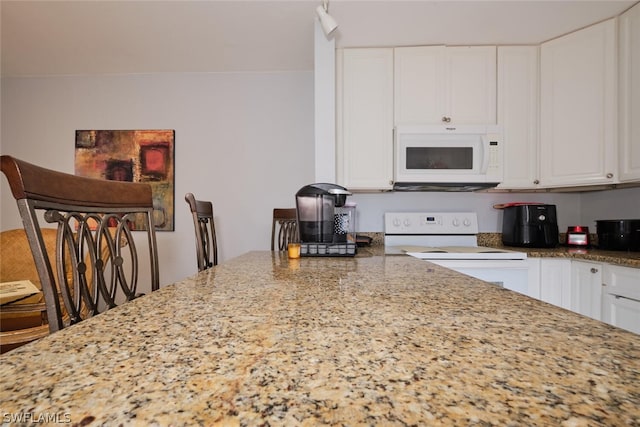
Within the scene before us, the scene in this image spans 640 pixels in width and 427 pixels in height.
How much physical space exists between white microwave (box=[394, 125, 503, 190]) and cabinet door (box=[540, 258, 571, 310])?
2.07ft

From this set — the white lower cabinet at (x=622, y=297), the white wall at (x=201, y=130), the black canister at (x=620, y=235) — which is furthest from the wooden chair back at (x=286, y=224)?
the black canister at (x=620, y=235)

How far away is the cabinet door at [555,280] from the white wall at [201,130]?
1947 mm

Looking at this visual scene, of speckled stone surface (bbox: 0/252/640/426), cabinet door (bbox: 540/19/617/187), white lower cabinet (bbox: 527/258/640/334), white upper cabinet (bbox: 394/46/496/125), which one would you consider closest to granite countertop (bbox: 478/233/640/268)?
white lower cabinet (bbox: 527/258/640/334)

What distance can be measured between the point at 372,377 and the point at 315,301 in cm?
29

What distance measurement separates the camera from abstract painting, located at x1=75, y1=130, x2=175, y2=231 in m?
2.85

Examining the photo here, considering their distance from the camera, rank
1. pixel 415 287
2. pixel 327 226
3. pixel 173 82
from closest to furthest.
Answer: pixel 415 287 < pixel 327 226 < pixel 173 82

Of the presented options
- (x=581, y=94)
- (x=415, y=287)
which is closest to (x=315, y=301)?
(x=415, y=287)

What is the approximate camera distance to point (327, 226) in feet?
4.63

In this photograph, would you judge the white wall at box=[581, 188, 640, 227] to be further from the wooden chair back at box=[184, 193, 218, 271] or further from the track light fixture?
the wooden chair back at box=[184, 193, 218, 271]

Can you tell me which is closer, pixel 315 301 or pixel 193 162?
pixel 315 301

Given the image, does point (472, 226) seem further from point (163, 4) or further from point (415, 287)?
point (163, 4)

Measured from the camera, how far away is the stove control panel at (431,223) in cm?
241

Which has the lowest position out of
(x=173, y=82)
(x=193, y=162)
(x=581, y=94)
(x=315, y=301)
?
(x=315, y=301)

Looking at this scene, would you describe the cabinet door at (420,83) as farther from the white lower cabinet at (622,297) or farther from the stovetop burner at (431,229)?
the white lower cabinet at (622,297)
